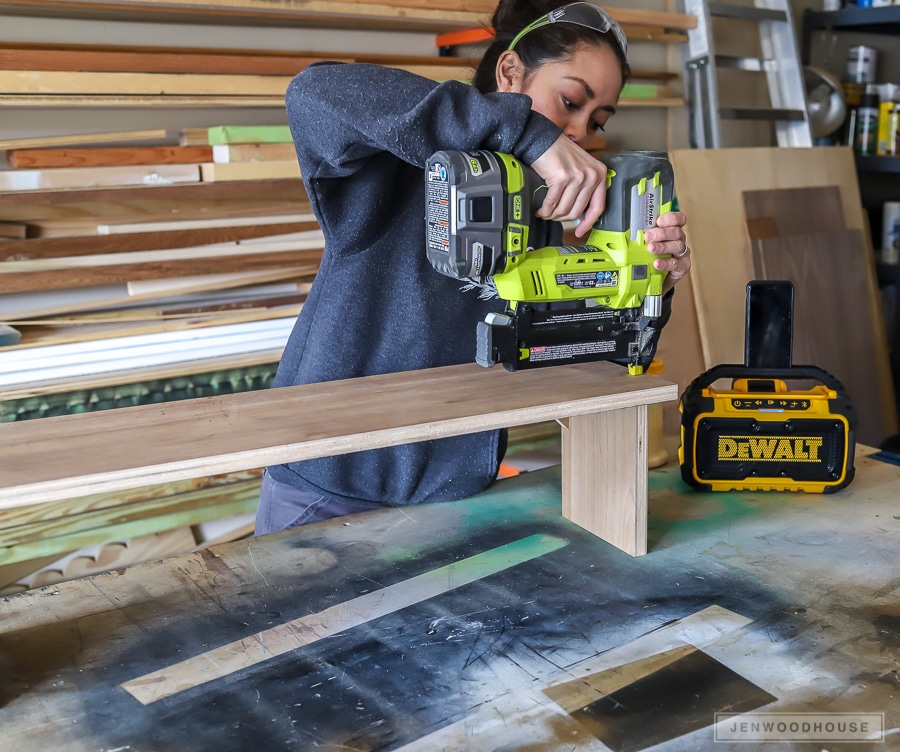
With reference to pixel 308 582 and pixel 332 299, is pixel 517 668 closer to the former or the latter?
pixel 308 582

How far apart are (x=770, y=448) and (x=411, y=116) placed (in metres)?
0.96

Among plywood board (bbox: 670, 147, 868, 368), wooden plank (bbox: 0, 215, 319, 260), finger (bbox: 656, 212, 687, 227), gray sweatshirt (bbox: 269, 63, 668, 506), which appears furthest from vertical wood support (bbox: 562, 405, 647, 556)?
plywood board (bbox: 670, 147, 868, 368)

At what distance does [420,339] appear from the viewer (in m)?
1.66

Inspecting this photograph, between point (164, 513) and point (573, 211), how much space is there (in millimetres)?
1768

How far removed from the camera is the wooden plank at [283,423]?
1.09 meters

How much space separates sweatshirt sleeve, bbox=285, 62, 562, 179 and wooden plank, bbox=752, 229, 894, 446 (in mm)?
2236

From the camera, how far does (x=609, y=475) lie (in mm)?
1534

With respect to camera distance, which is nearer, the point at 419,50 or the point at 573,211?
the point at 573,211

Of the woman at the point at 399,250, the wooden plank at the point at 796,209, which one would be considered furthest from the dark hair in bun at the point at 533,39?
the wooden plank at the point at 796,209

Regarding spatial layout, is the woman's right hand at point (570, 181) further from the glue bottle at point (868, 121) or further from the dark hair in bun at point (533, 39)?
the glue bottle at point (868, 121)

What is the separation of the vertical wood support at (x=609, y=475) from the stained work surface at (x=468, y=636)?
0.12 feet

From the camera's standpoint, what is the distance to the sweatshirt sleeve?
4.11 ft

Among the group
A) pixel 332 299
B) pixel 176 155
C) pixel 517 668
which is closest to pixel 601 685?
pixel 517 668

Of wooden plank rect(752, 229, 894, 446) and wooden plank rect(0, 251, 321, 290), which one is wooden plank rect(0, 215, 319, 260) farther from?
wooden plank rect(752, 229, 894, 446)
